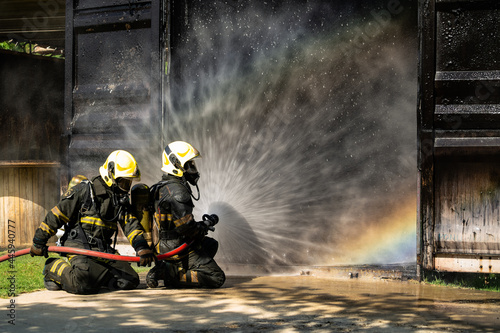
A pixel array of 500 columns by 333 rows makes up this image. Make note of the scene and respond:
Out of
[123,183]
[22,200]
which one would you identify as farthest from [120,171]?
[22,200]

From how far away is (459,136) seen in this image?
6.50 metres

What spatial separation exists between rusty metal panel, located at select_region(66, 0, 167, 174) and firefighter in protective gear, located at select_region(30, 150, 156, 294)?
5.78 feet

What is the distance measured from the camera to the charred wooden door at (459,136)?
645 centimetres

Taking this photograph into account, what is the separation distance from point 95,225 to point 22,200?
3.84 metres

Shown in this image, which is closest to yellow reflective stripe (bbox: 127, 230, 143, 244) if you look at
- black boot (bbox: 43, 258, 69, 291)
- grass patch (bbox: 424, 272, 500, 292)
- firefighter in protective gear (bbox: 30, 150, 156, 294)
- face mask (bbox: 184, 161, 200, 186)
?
firefighter in protective gear (bbox: 30, 150, 156, 294)

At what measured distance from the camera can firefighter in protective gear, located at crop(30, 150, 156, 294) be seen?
235 inches

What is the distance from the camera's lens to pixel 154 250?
6605 mm

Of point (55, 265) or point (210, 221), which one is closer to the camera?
point (55, 265)

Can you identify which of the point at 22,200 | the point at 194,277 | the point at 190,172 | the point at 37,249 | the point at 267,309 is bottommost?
the point at 267,309

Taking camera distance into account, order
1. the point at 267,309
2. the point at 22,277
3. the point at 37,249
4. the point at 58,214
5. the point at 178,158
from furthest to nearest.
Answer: the point at 22,277, the point at 178,158, the point at 58,214, the point at 37,249, the point at 267,309

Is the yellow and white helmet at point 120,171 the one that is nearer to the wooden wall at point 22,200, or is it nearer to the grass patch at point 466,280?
the grass patch at point 466,280

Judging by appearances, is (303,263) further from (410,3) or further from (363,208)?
(410,3)

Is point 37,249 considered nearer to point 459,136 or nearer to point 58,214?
point 58,214

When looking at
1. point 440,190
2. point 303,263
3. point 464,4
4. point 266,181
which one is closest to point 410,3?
point 464,4
